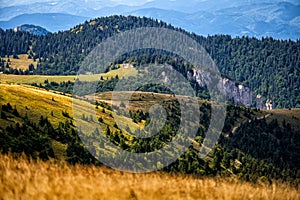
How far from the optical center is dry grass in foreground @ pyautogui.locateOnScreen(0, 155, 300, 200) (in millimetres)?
11609

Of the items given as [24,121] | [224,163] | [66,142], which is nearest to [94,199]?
[66,142]

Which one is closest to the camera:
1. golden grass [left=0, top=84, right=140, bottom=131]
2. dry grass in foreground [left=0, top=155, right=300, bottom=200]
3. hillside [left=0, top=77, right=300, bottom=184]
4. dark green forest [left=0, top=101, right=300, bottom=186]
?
dry grass in foreground [left=0, top=155, right=300, bottom=200]

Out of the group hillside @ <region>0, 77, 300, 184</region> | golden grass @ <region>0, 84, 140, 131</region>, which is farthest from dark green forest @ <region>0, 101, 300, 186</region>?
golden grass @ <region>0, 84, 140, 131</region>

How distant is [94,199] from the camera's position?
1155 centimetres

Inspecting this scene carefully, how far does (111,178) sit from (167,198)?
217cm

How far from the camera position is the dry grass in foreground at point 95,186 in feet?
38.1

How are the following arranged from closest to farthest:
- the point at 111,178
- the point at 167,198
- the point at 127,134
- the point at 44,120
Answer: the point at 167,198, the point at 111,178, the point at 44,120, the point at 127,134

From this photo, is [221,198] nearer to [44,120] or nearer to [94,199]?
[94,199]

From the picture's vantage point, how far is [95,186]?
12.3 metres

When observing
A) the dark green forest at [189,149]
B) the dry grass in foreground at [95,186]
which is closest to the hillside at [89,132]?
the dark green forest at [189,149]

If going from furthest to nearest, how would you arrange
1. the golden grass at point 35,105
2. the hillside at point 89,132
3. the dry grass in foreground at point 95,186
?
the golden grass at point 35,105, the hillside at point 89,132, the dry grass in foreground at point 95,186

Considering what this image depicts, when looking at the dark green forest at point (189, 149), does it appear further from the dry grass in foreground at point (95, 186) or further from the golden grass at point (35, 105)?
the dry grass in foreground at point (95, 186)

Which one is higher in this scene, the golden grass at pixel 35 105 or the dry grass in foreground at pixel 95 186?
the dry grass in foreground at pixel 95 186

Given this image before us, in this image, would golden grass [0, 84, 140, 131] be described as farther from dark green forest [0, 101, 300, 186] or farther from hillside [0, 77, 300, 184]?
dark green forest [0, 101, 300, 186]
